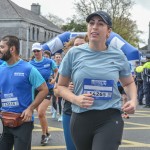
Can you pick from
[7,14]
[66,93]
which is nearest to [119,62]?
[66,93]

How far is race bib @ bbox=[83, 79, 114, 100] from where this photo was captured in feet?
12.7

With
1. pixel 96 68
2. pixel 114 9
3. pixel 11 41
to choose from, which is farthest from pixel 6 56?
pixel 114 9

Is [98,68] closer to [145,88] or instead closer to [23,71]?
Answer: [23,71]

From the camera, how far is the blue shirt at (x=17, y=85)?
15.8 feet

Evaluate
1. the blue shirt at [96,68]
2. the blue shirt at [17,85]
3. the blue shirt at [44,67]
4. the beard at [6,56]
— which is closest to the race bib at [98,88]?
the blue shirt at [96,68]

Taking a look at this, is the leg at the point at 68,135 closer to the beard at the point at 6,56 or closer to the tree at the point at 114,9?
the beard at the point at 6,56

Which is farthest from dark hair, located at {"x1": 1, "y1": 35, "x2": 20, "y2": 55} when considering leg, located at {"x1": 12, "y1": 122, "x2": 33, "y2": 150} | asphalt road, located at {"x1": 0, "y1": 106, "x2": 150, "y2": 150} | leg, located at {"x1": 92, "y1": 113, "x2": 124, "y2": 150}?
asphalt road, located at {"x1": 0, "y1": 106, "x2": 150, "y2": 150}

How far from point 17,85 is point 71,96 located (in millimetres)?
1068

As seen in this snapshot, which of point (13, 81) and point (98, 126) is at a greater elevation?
point (13, 81)

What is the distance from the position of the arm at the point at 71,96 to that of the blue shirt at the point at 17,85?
76 centimetres

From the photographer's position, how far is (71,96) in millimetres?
3924

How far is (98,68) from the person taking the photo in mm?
3904

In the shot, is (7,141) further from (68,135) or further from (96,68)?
(96,68)

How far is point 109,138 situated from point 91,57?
29.4 inches
